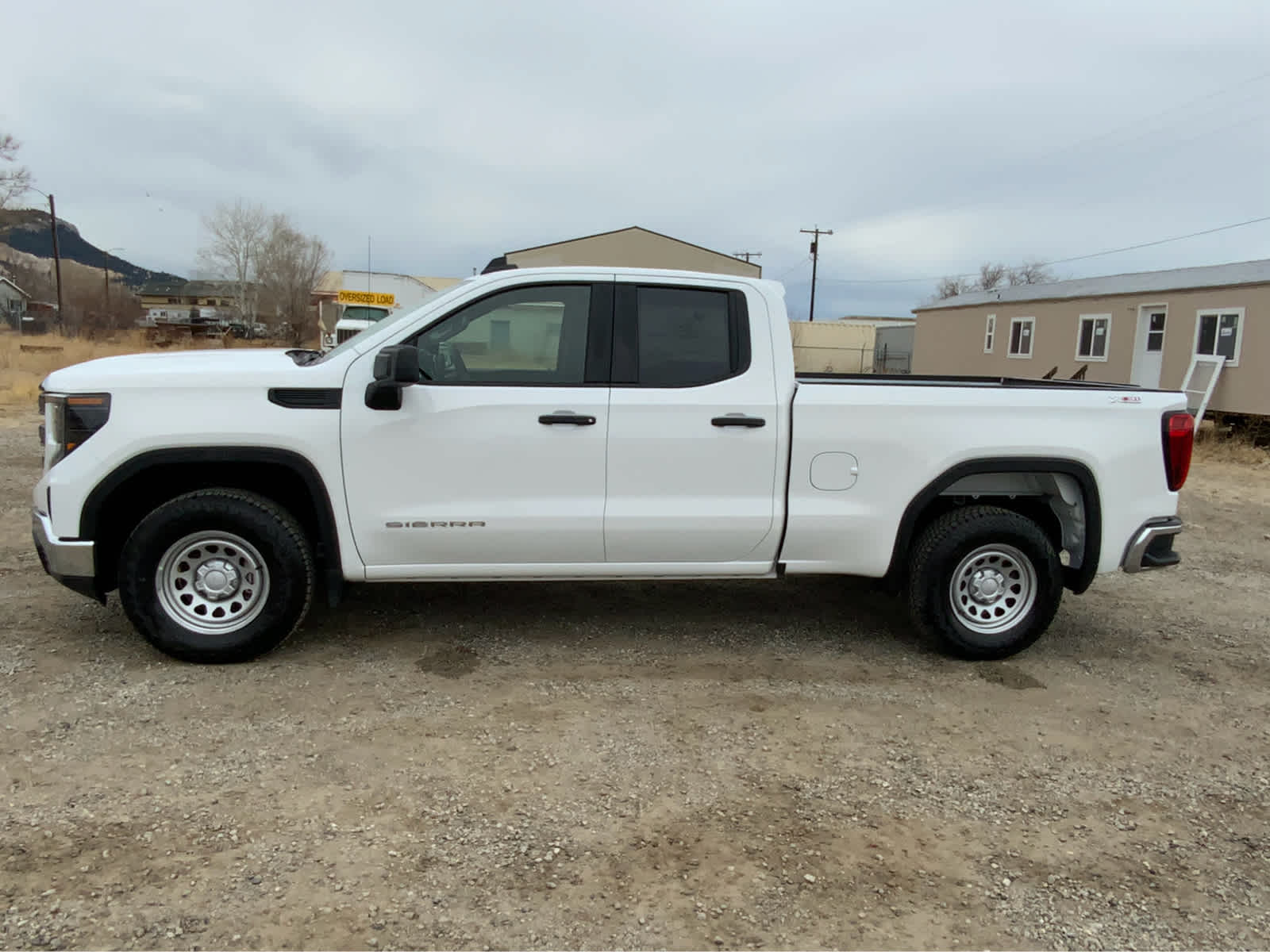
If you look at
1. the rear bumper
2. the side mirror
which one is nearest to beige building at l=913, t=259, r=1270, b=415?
the rear bumper

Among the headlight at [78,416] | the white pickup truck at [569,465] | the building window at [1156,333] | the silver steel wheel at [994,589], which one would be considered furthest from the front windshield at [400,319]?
the building window at [1156,333]

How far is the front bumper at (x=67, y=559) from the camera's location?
4066mm

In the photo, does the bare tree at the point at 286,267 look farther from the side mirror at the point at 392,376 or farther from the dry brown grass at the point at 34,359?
the side mirror at the point at 392,376

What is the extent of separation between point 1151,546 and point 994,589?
2.73 ft

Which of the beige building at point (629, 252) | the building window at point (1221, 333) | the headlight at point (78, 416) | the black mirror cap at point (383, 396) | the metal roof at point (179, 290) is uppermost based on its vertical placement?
the metal roof at point (179, 290)

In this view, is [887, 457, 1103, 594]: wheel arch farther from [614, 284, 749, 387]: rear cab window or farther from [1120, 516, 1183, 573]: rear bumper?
[614, 284, 749, 387]: rear cab window

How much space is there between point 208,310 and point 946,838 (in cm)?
9893

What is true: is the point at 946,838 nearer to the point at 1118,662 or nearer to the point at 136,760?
the point at 1118,662

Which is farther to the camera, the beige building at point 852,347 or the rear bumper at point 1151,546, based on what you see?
the beige building at point 852,347

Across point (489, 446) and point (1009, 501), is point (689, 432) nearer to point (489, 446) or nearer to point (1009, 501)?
point (489, 446)

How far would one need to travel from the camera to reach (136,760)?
3.39 metres

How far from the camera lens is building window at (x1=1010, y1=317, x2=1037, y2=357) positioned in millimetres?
24594

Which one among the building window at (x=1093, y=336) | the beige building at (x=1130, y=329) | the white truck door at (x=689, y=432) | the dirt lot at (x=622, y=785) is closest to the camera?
the dirt lot at (x=622, y=785)

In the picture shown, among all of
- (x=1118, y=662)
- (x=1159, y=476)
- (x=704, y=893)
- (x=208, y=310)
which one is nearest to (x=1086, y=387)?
(x=1159, y=476)
